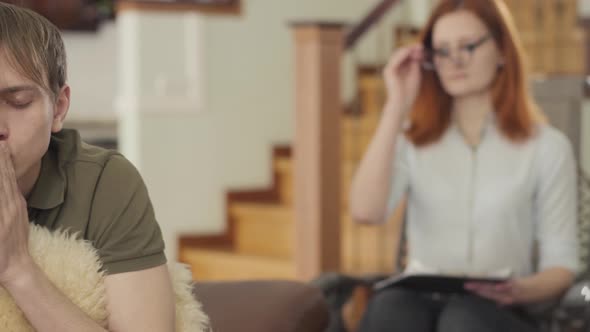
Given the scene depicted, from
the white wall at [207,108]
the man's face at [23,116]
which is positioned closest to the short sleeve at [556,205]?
the man's face at [23,116]

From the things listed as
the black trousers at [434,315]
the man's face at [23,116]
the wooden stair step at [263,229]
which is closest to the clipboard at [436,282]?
the black trousers at [434,315]

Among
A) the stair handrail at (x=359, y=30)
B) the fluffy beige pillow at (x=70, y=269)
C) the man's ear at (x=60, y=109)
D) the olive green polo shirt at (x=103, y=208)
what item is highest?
the stair handrail at (x=359, y=30)

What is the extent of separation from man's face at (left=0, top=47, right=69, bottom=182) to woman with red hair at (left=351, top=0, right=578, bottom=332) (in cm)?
141

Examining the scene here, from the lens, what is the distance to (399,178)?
2.69 meters

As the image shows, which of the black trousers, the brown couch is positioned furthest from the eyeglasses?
the brown couch

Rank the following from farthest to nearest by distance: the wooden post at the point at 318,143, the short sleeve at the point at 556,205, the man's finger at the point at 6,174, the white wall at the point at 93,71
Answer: the white wall at the point at 93,71, the wooden post at the point at 318,143, the short sleeve at the point at 556,205, the man's finger at the point at 6,174

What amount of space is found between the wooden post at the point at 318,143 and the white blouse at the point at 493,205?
3.01 feet

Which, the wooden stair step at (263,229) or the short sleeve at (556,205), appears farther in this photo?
the wooden stair step at (263,229)

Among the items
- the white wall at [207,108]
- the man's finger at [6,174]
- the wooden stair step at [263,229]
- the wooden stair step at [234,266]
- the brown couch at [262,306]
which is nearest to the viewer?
the man's finger at [6,174]

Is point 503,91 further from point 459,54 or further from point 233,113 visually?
point 233,113

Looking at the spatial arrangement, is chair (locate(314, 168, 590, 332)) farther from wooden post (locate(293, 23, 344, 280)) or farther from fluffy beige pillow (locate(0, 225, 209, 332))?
fluffy beige pillow (locate(0, 225, 209, 332))

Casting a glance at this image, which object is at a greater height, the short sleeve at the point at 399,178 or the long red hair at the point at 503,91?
the long red hair at the point at 503,91

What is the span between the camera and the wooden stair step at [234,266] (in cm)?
481

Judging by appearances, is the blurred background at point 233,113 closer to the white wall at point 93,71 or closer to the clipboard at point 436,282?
the white wall at point 93,71
